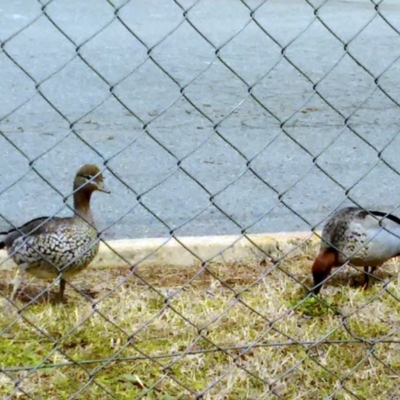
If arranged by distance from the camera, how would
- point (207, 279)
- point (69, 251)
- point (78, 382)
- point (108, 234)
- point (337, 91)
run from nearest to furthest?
point (78, 382) < point (69, 251) < point (207, 279) < point (108, 234) < point (337, 91)

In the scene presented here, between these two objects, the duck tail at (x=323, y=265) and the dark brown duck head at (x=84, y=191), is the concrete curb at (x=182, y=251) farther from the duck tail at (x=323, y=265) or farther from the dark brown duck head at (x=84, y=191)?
the dark brown duck head at (x=84, y=191)

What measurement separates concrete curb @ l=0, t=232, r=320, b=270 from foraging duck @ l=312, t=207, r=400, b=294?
0.11m

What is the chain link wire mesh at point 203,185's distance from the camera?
2920mm

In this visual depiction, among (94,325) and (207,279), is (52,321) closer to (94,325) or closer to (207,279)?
(94,325)

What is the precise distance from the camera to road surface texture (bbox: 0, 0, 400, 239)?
4984 millimetres

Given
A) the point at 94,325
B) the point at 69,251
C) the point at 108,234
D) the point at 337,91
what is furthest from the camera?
the point at 337,91

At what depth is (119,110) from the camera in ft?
21.7

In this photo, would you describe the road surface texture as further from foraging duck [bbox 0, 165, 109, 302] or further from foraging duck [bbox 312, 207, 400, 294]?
foraging duck [bbox 0, 165, 109, 302]

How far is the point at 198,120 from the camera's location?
6.56 m

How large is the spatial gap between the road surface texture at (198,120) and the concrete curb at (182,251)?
16 centimetres

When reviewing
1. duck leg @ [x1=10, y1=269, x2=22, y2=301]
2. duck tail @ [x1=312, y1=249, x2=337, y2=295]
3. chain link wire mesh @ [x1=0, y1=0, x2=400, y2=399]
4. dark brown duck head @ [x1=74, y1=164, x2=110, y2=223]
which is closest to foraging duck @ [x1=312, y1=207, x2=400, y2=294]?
duck tail @ [x1=312, y1=249, x2=337, y2=295]

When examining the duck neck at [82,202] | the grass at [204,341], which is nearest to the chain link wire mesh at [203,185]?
the grass at [204,341]

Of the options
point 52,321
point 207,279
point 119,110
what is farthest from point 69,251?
point 119,110

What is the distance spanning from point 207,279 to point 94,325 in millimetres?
689
